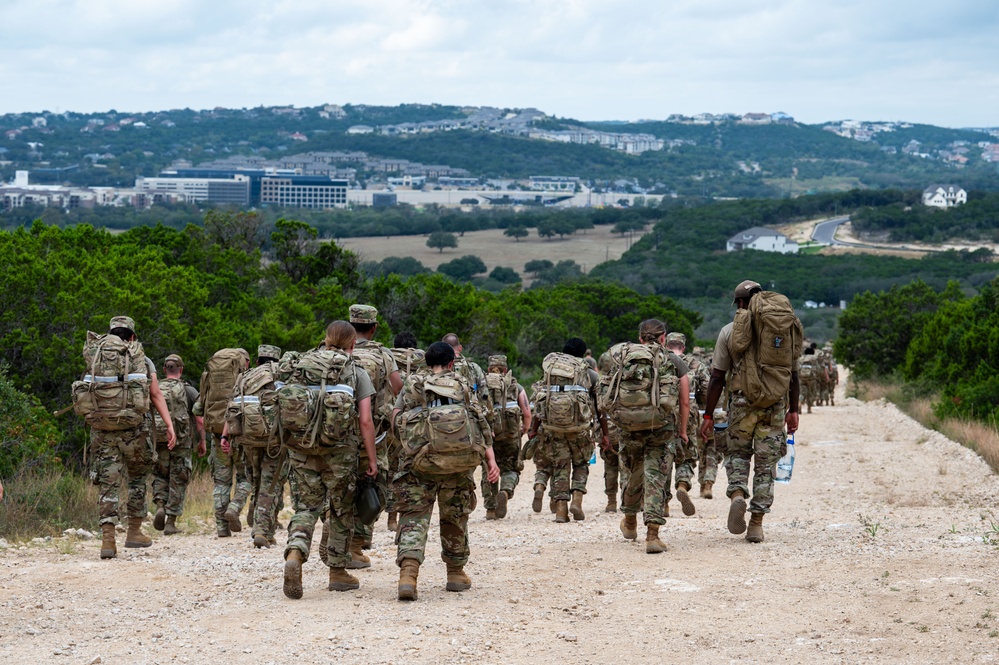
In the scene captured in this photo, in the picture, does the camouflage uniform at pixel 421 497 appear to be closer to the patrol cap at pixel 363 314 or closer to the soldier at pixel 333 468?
the soldier at pixel 333 468

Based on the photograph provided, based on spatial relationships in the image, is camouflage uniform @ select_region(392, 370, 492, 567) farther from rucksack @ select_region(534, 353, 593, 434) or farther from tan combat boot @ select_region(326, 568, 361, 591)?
rucksack @ select_region(534, 353, 593, 434)

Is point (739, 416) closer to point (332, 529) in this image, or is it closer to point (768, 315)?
point (768, 315)

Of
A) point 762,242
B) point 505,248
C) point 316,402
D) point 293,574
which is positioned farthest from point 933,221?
point 293,574

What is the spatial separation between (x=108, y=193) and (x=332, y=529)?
177151 millimetres

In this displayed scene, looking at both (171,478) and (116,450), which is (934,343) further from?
(116,450)

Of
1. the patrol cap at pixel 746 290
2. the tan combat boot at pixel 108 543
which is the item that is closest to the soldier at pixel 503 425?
the patrol cap at pixel 746 290

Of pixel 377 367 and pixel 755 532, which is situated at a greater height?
pixel 377 367

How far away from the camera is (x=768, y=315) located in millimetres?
10672

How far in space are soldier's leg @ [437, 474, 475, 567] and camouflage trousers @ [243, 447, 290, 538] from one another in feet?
9.01

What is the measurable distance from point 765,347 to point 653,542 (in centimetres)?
177

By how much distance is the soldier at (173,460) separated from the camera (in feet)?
43.0

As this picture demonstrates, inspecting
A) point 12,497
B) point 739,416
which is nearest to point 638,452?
point 739,416

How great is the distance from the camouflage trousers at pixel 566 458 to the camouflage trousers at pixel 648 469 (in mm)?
2087

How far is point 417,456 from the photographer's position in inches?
348
